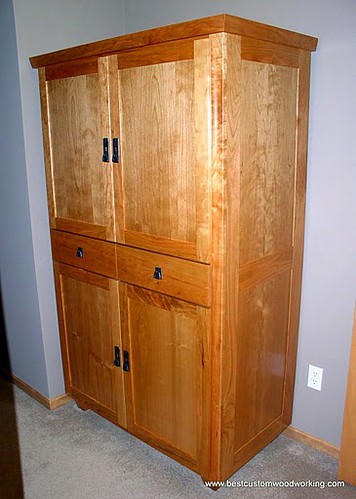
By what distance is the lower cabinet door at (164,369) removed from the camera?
1.74m

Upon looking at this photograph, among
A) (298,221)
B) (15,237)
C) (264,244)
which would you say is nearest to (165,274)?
(264,244)

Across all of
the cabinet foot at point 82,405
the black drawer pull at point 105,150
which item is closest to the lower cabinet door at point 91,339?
the cabinet foot at point 82,405

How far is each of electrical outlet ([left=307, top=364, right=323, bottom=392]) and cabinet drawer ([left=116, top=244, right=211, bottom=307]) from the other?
72cm

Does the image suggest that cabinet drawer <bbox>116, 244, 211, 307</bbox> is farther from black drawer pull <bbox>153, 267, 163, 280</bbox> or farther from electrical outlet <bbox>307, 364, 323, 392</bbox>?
electrical outlet <bbox>307, 364, 323, 392</bbox>

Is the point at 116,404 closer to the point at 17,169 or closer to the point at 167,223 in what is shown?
the point at 167,223

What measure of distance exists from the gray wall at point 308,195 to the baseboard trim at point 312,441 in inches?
1.0

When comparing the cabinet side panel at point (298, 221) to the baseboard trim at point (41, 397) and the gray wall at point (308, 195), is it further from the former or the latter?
the baseboard trim at point (41, 397)

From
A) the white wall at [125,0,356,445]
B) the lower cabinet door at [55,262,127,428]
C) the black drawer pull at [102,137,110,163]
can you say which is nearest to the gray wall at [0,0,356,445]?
the white wall at [125,0,356,445]

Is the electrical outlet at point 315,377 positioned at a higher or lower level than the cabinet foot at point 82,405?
higher

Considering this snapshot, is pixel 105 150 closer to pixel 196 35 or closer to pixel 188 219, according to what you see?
pixel 188 219

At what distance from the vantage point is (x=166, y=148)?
163 centimetres

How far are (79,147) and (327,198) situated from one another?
1057mm

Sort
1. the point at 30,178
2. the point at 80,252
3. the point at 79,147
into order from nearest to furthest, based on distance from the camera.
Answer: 1. the point at 79,147
2. the point at 80,252
3. the point at 30,178

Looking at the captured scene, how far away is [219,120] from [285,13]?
0.68 m
